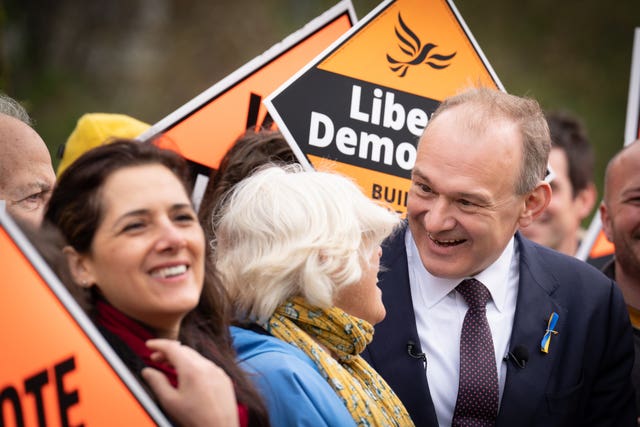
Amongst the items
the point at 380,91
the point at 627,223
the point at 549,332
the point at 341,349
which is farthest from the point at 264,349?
the point at 627,223

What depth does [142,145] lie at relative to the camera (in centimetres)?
253

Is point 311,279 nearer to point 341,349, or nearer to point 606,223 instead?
point 341,349

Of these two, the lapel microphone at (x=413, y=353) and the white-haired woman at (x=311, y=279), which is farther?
the lapel microphone at (x=413, y=353)

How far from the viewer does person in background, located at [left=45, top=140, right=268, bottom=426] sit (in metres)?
2.30

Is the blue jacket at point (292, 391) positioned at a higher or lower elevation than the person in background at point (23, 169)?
lower

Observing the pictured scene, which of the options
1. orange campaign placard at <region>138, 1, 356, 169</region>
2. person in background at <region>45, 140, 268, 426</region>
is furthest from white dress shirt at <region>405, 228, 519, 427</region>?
person in background at <region>45, 140, 268, 426</region>

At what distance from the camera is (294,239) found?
2.96m

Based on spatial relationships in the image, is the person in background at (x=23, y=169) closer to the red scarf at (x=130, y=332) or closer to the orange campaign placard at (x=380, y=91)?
the orange campaign placard at (x=380, y=91)

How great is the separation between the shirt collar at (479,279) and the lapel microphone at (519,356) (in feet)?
0.65

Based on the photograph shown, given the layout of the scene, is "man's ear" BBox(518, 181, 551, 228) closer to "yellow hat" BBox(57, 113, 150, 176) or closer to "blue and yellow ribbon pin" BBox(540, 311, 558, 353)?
"blue and yellow ribbon pin" BBox(540, 311, 558, 353)

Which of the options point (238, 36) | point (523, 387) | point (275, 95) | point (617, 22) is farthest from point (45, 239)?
point (617, 22)

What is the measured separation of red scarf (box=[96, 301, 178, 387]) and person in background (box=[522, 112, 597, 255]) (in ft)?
13.0

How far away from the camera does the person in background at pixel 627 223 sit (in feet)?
13.3

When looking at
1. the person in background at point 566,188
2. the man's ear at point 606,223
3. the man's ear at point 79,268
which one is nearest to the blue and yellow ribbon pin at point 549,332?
the man's ear at point 606,223
